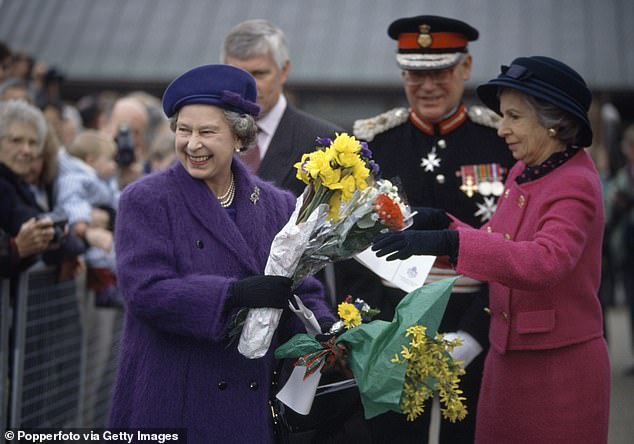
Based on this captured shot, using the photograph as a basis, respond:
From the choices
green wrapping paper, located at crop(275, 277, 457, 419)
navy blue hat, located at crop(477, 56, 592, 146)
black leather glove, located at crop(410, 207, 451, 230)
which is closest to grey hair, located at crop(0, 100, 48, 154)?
black leather glove, located at crop(410, 207, 451, 230)

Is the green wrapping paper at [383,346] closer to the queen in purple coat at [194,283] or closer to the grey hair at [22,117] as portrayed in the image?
the queen in purple coat at [194,283]

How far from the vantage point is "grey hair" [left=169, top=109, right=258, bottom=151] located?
11.2 feet

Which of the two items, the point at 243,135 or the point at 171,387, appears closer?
the point at 171,387

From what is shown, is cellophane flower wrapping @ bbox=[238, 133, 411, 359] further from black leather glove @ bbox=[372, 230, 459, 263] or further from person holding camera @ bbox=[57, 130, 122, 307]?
person holding camera @ bbox=[57, 130, 122, 307]

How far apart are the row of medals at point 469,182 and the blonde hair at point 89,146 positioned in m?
3.09

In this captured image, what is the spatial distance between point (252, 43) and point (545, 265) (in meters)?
2.21

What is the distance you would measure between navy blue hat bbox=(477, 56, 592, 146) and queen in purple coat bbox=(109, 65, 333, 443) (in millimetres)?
1065

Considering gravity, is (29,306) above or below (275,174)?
below

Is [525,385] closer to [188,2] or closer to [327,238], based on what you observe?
[327,238]

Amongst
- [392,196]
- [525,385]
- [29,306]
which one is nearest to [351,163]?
[392,196]

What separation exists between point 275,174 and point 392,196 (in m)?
1.60

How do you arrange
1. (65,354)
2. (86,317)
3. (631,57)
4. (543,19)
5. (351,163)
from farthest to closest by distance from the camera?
(543,19) < (631,57) < (86,317) < (65,354) < (351,163)

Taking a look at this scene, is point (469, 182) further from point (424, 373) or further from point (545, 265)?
point (424, 373)

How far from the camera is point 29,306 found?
5.07 metres
